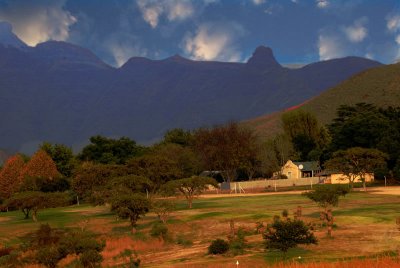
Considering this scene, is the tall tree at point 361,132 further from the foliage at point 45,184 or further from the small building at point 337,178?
the foliage at point 45,184

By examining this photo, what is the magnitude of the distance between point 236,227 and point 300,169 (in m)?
86.7

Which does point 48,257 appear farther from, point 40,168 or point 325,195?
point 40,168

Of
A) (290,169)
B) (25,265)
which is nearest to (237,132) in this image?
(290,169)

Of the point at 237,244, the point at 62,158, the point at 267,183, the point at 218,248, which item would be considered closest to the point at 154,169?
the point at 267,183

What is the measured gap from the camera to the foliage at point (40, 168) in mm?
106438

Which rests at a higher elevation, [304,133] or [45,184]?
[304,133]

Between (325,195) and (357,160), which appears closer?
(325,195)

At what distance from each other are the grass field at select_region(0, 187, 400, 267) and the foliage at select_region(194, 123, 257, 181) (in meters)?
59.1

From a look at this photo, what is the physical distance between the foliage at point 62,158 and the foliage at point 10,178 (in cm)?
1349

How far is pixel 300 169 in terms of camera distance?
12938 centimetres

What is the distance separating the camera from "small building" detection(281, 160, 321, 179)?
12912 centimetres

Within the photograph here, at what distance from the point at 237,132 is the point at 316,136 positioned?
3271cm

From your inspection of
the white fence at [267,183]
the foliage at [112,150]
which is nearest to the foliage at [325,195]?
the white fence at [267,183]

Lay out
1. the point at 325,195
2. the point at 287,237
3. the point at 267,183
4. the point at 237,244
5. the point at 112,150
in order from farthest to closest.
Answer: the point at 112,150
the point at 267,183
the point at 325,195
the point at 237,244
the point at 287,237
